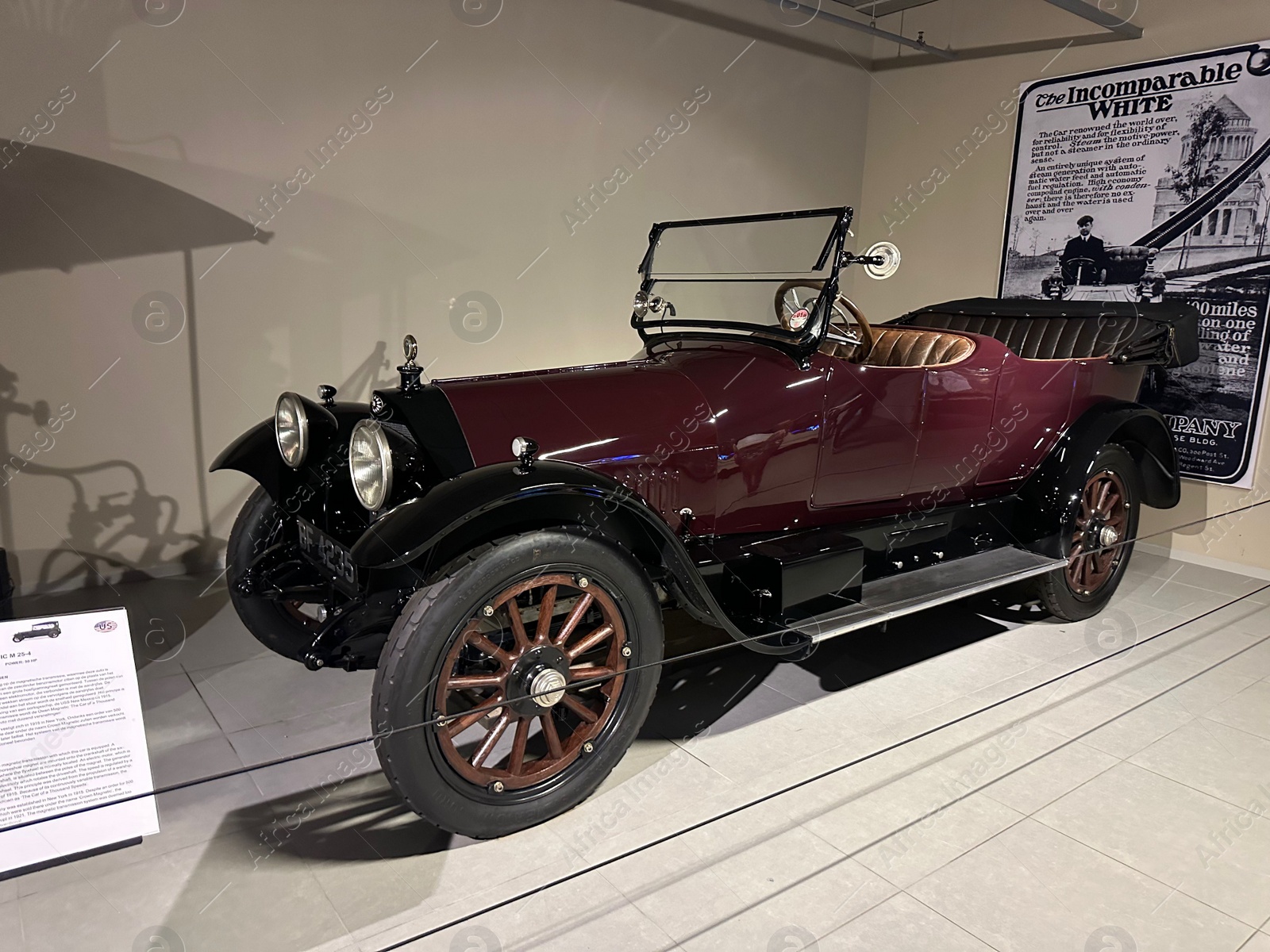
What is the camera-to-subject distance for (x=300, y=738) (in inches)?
99.5

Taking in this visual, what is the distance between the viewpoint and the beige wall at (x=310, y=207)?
3.53 meters

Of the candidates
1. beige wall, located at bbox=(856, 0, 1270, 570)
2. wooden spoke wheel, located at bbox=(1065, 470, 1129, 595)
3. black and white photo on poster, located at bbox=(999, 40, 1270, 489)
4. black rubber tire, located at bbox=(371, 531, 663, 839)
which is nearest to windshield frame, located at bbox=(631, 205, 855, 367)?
black rubber tire, located at bbox=(371, 531, 663, 839)

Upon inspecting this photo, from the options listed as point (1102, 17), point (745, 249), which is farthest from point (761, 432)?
point (1102, 17)

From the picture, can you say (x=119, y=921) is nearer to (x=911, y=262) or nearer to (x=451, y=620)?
(x=451, y=620)

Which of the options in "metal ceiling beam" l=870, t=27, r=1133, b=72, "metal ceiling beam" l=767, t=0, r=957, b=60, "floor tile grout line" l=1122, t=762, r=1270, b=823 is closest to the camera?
"floor tile grout line" l=1122, t=762, r=1270, b=823

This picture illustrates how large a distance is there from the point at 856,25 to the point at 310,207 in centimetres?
346

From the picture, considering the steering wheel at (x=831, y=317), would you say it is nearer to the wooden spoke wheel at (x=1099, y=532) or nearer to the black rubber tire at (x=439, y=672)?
the wooden spoke wheel at (x=1099, y=532)

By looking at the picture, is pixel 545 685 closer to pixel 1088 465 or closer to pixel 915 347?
pixel 915 347

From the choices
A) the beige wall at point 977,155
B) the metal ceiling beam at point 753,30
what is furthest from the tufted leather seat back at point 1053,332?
the metal ceiling beam at point 753,30

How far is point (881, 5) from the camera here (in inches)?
221

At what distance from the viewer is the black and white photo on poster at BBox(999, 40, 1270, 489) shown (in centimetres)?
428

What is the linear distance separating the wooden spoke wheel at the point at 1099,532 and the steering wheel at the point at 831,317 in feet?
3.44

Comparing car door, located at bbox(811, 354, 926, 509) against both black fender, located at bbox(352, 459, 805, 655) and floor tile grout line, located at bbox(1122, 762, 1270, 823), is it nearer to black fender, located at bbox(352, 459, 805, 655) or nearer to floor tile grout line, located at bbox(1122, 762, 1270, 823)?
black fender, located at bbox(352, 459, 805, 655)

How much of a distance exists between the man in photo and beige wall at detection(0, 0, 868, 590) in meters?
2.17
